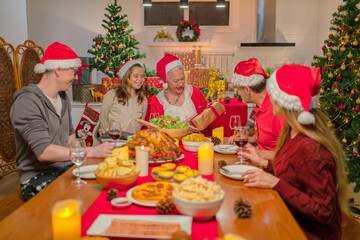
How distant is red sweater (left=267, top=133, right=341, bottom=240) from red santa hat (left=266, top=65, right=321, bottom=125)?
144mm

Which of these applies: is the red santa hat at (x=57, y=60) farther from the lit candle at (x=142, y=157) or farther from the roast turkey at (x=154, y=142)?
the lit candle at (x=142, y=157)

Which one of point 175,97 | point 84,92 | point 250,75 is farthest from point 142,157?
point 84,92

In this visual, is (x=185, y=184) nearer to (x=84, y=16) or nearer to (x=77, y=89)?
(x=77, y=89)

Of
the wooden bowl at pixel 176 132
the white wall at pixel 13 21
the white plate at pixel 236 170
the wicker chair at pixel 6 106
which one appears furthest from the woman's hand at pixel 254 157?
the white wall at pixel 13 21

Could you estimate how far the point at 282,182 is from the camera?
151 cm

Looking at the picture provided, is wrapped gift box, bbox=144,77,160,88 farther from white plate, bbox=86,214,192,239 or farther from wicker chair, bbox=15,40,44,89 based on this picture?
white plate, bbox=86,214,192,239

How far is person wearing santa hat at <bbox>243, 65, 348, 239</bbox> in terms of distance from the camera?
1424 millimetres

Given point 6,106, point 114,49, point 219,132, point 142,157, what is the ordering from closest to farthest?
point 142,157 < point 219,132 < point 6,106 < point 114,49

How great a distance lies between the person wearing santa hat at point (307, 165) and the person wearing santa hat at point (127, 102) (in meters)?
2.22

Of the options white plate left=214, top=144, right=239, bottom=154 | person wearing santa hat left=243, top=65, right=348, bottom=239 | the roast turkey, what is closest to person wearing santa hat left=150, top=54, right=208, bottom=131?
white plate left=214, top=144, right=239, bottom=154

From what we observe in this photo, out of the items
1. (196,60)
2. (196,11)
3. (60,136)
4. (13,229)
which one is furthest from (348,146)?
(196,11)

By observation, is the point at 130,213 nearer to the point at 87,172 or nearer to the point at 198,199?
the point at 198,199

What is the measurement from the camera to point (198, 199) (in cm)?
116

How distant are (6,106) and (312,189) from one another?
4156 mm
